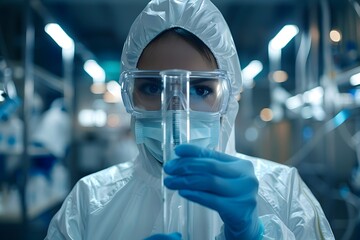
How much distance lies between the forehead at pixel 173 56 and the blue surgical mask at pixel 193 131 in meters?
0.13

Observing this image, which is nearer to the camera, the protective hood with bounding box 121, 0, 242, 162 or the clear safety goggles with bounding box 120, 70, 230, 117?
the clear safety goggles with bounding box 120, 70, 230, 117

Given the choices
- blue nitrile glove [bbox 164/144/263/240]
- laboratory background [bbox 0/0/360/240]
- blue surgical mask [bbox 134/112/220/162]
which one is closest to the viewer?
blue nitrile glove [bbox 164/144/263/240]

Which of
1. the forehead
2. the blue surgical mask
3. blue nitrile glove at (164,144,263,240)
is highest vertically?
the forehead

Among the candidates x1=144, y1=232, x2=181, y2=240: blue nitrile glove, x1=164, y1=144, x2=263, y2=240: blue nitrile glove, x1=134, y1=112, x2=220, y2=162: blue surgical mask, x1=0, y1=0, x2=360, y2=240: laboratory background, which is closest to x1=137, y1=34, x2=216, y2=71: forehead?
x1=134, y1=112, x2=220, y2=162: blue surgical mask

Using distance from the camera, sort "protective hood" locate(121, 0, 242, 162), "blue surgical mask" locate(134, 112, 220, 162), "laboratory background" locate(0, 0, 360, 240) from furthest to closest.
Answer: "laboratory background" locate(0, 0, 360, 240) → "protective hood" locate(121, 0, 242, 162) → "blue surgical mask" locate(134, 112, 220, 162)

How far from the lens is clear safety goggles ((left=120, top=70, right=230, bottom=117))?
0.73m

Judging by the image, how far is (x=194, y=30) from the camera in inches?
33.0

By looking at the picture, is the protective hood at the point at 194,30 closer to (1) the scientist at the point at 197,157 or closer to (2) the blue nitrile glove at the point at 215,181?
(1) the scientist at the point at 197,157

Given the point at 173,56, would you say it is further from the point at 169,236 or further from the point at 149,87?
the point at 169,236

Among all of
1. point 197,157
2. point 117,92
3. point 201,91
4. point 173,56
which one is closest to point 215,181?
point 197,157

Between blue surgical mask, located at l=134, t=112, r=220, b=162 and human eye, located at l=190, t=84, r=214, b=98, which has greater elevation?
human eye, located at l=190, t=84, r=214, b=98

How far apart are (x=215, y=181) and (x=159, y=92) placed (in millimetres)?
270

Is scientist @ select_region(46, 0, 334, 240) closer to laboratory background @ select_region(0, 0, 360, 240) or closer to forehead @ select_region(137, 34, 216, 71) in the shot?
forehead @ select_region(137, 34, 216, 71)

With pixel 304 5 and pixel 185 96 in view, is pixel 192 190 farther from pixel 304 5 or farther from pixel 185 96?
pixel 304 5
